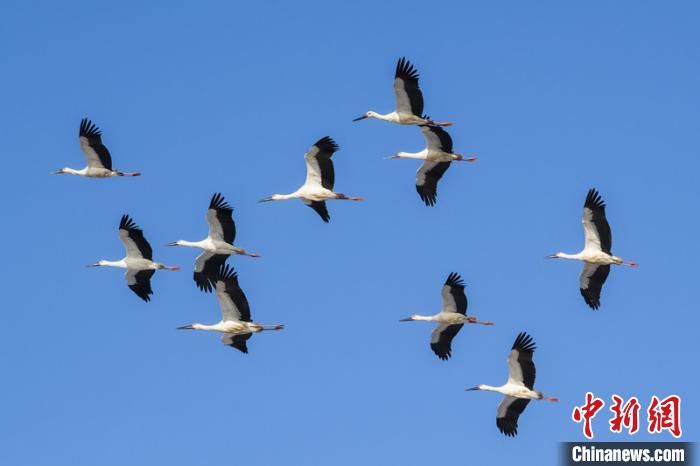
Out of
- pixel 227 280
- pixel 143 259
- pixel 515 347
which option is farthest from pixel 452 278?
pixel 143 259

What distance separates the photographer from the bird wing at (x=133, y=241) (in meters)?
44.7

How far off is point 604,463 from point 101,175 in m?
14.6

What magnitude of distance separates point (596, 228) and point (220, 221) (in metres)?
8.90

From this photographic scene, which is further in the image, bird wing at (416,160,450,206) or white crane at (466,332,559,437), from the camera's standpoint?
bird wing at (416,160,450,206)

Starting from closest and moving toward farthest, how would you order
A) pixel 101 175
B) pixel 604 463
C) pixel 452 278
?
pixel 604 463 < pixel 452 278 < pixel 101 175

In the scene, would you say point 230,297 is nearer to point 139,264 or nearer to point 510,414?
point 139,264

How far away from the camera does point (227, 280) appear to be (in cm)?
4253

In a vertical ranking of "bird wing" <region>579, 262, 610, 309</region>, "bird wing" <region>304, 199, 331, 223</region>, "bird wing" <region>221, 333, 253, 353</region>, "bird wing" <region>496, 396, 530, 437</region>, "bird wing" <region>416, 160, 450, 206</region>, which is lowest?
"bird wing" <region>496, 396, 530, 437</region>

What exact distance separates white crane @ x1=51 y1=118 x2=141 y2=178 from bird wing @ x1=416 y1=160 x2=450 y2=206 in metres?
7.06

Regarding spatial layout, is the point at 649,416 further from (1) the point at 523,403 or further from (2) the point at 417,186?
(2) the point at 417,186

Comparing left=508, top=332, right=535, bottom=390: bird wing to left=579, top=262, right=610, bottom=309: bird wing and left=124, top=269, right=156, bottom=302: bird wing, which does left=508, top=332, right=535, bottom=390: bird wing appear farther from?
left=124, top=269, right=156, bottom=302: bird wing

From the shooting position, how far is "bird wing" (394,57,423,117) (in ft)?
136

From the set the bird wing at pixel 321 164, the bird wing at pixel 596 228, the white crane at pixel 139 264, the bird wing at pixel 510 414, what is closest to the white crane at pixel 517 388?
the bird wing at pixel 510 414

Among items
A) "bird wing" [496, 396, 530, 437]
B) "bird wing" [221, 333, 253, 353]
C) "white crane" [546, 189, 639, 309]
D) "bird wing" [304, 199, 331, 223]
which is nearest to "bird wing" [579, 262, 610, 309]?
"white crane" [546, 189, 639, 309]
